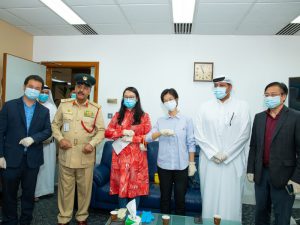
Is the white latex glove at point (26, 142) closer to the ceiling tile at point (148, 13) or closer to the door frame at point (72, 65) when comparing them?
the ceiling tile at point (148, 13)

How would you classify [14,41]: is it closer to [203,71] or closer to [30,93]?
[30,93]

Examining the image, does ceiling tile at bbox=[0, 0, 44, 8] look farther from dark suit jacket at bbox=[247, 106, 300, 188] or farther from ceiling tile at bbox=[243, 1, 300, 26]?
dark suit jacket at bbox=[247, 106, 300, 188]

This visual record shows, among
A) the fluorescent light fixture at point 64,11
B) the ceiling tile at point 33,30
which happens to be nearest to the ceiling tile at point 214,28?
the fluorescent light fixture at point 64,11

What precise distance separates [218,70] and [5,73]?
3.19 metres

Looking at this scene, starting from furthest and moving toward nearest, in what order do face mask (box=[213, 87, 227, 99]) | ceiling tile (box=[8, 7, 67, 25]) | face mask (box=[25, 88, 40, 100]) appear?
ceiling tile (box=[8, 7, 67, 25])
face mask (box=[213, 87, 227, 99])
face mask (box=[25, 88, 40, 100])

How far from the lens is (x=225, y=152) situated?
2.35m

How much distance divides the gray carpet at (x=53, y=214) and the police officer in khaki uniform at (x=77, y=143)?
0.34 m

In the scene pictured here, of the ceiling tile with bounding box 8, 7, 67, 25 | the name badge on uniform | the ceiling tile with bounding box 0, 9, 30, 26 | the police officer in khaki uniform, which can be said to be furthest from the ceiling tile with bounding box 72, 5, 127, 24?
the name badge on uniform

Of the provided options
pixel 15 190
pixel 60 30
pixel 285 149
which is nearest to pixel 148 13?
pixel 60 30

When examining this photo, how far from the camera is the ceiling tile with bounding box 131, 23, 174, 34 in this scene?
11.8ft

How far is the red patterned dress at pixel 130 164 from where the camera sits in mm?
2359

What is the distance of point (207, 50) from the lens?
3955 millimetres

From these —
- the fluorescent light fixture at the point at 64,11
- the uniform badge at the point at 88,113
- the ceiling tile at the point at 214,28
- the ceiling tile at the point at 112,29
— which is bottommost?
the uniform badge at the point at 88,113

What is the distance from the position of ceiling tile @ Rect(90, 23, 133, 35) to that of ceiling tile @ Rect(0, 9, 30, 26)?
3.51 feet
